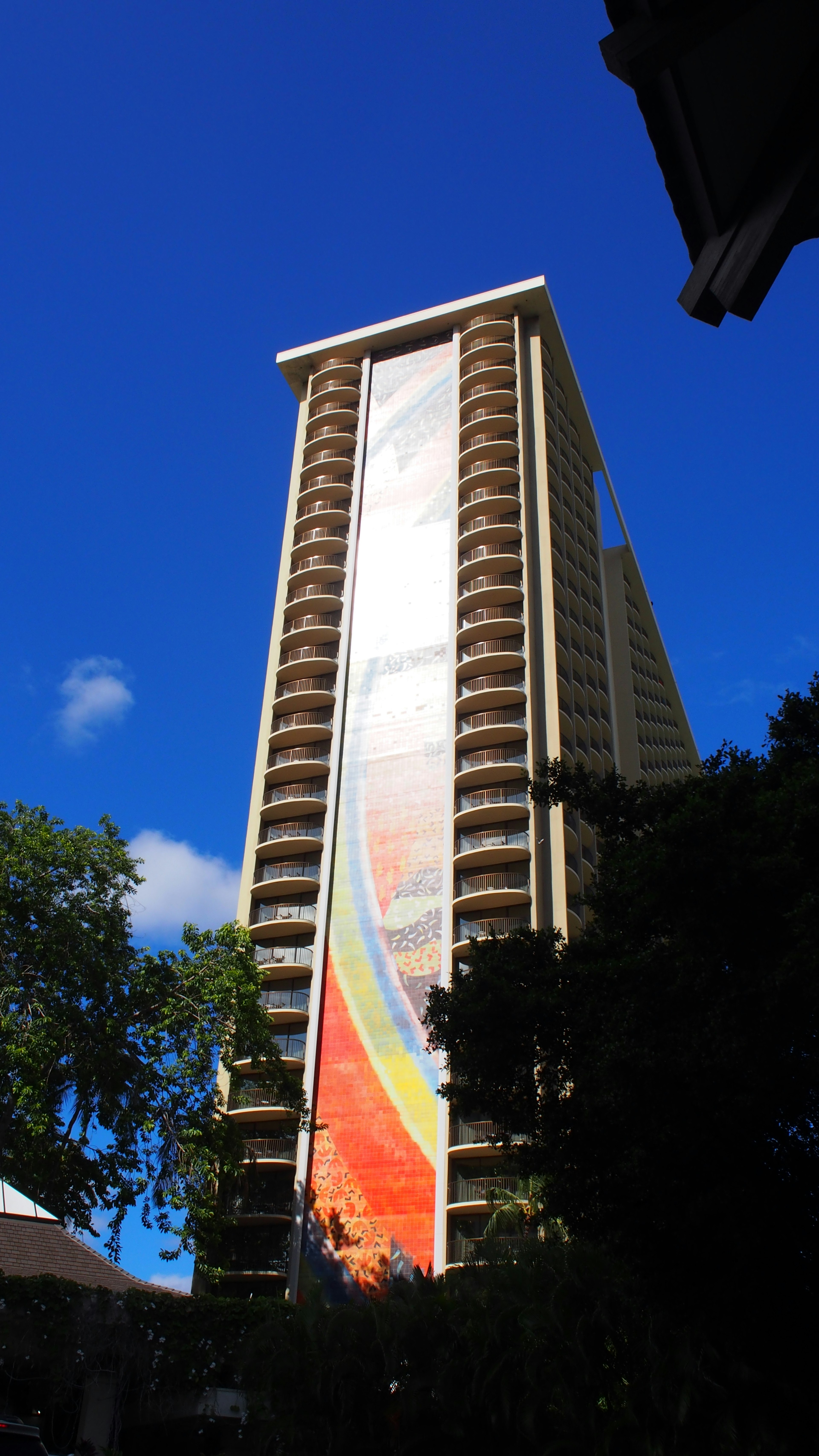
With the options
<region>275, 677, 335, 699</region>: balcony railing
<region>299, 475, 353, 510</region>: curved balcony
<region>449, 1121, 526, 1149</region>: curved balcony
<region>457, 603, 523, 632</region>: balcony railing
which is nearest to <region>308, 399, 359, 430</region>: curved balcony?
<region>299, 475, 353, 510</region>: curved balcony

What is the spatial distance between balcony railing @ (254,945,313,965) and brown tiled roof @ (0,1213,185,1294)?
695 inches

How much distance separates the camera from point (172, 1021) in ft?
91.0

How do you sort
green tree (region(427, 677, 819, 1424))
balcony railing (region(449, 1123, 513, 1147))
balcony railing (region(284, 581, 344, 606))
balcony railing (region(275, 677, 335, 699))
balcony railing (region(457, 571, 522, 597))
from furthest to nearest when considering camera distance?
balcony railing (region(284, 581, 344, 606)) → balcony railing (region(457, 571, 522, 597)) → balcony railing (region(275, 677, 335, 699)) → balcony railing (region(449, 1123, 513, 1147)) → green tree (region(427, 677, 819, 1424))

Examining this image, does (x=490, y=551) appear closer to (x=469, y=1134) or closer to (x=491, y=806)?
(x=491, y=806)

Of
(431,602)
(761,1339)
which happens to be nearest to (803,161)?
→ (761,1339)

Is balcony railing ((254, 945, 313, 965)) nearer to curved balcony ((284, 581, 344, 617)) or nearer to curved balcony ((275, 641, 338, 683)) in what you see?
curved balcony ((275, 641, 338, 683))

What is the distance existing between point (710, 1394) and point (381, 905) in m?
28.1

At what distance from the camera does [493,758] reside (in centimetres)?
4416

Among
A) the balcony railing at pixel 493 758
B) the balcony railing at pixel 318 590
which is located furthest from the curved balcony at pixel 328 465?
the balcony railing at pixel 493 758

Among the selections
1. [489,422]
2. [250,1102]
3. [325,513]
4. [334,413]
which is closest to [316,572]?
[325,513]

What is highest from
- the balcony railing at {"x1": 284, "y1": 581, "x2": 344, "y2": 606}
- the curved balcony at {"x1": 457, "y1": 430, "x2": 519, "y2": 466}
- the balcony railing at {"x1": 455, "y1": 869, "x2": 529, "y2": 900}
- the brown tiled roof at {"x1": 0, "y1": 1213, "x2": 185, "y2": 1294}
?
the curved balcony at {"x1": 457, "y1": 430, "x2": 519, "y2": 466}

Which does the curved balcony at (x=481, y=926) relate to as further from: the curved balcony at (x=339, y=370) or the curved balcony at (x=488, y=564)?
A: the curved balcony at (x=339, y=370)

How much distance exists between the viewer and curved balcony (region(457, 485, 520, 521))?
50125 mm

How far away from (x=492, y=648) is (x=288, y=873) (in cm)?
1321
